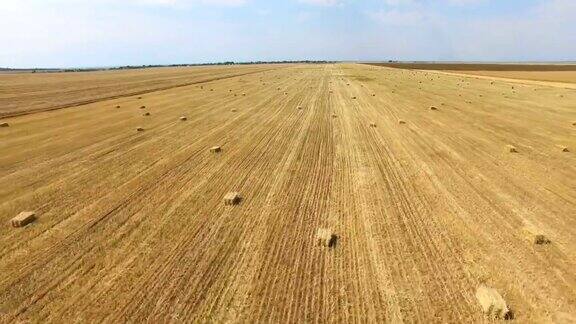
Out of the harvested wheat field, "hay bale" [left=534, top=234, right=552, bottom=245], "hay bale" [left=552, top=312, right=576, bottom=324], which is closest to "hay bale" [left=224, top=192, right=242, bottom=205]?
the harvested wheat field

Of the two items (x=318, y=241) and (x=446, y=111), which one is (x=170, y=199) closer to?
(x=318, y=241)

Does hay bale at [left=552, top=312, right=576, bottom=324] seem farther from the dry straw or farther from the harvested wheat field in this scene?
the dry straw

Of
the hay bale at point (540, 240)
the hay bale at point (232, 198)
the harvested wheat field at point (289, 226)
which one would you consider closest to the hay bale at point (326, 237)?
the harvested wheat field at point (289, 226)

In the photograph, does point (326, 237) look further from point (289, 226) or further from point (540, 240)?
A: point (540, 240)

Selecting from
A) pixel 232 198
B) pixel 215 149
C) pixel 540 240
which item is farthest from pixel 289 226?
pixel 215 149

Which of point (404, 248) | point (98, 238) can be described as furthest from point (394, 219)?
point (98, 238)

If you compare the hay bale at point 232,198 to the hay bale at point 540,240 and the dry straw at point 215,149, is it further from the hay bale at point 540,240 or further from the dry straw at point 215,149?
the hay bale at point 540,240

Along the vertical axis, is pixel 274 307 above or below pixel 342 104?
above
